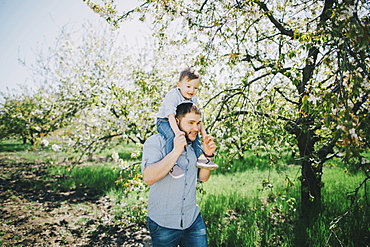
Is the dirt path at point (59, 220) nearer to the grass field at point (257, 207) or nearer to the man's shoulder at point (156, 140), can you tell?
the grass field at point (257, 207)

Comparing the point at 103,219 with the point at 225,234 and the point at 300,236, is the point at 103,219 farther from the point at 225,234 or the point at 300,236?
the point at 300,236

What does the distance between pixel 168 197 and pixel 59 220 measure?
4.32m

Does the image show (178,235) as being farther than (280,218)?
No

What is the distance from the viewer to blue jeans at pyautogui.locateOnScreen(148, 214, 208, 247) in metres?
1.61

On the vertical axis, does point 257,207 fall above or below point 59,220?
above

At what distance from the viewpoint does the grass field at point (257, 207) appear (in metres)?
3.35

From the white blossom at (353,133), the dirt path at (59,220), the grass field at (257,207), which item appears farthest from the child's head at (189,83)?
the dirt path at (59,220)

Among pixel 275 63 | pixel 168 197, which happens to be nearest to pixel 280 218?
pixel 275 63

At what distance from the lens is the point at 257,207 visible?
4902mm

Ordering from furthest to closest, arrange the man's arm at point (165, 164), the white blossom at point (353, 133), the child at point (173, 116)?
the child at point (173, 116) → the man's arm at point (165, 164) → the white blossom at point (353, 133)

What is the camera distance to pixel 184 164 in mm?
1747

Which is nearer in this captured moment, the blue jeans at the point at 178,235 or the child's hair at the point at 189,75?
the blue jeans at the point at 178,235

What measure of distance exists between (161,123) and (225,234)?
2.55 meters

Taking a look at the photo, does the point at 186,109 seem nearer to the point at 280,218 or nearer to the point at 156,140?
the point at 156,140
